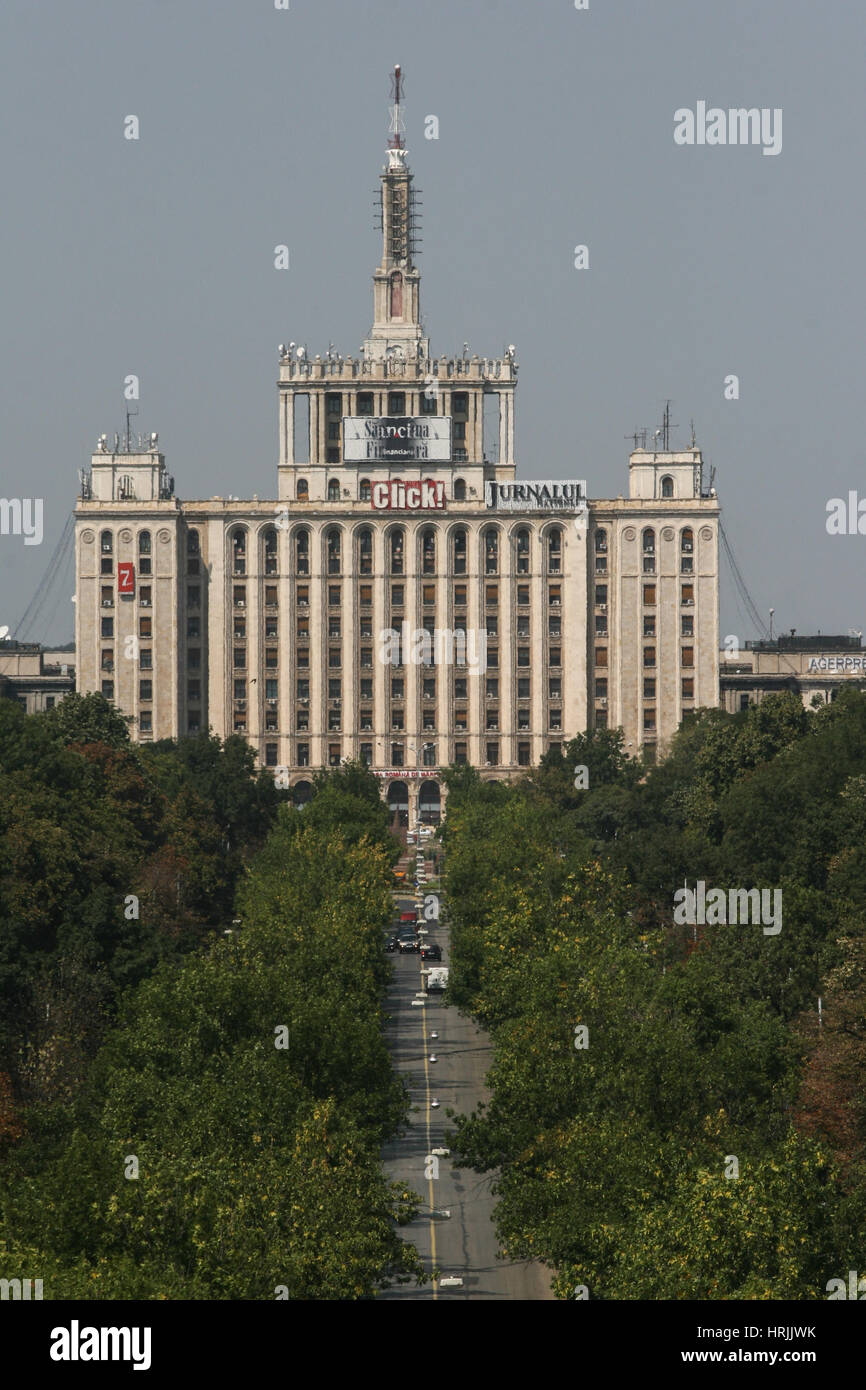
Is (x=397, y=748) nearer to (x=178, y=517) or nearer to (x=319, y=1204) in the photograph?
(x=178, y=517)

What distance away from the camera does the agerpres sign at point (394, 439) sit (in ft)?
600

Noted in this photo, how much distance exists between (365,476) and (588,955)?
12816 centimetres

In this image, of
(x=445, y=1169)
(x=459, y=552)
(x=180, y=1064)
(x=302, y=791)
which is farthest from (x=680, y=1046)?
(x=459, y=552)

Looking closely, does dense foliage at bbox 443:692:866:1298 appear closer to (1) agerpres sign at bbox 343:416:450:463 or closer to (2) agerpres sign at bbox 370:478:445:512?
(2) agerpres sign at bbox 370:478:445:512

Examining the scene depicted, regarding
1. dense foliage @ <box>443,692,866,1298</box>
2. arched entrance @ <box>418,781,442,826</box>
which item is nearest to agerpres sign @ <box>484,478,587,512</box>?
arched entrance @ <box>418,781,442,826</box>

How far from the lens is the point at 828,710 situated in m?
116

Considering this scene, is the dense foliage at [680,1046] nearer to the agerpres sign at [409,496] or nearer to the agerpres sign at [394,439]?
the agerpres sign at [409,496]

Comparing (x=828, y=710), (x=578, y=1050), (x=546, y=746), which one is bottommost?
(x=578, y=1050)

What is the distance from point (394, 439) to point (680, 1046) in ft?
461

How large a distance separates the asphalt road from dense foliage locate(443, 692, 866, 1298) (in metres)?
1.51

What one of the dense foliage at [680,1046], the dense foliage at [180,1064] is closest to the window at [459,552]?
the dense foliage at [680,1046]
